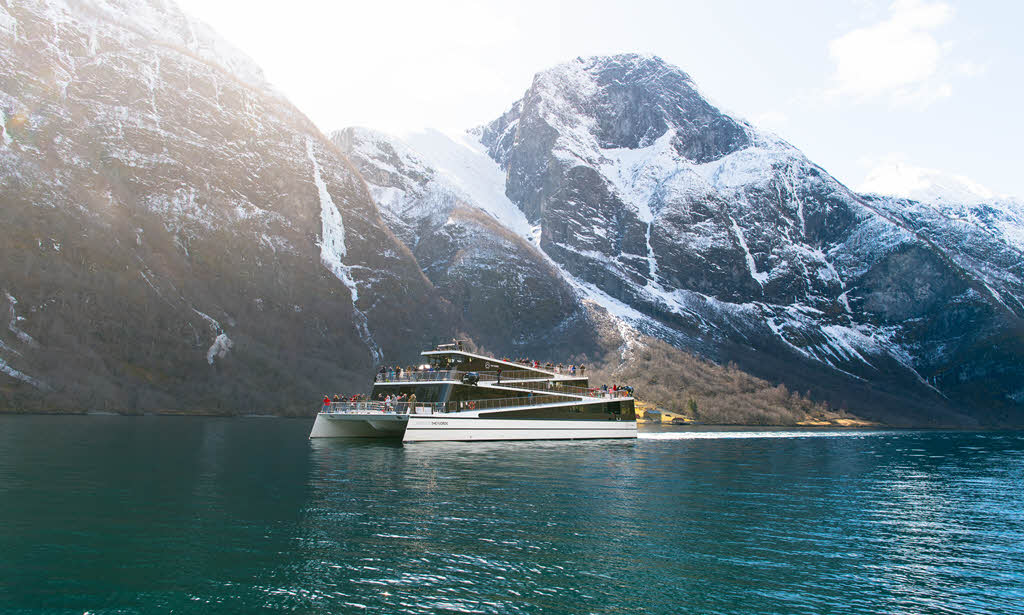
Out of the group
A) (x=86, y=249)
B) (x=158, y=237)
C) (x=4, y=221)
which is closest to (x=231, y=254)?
(x=158, y=237)

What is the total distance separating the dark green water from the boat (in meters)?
15.5

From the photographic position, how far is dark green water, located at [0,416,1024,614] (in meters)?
19.3

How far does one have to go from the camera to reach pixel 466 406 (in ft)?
224

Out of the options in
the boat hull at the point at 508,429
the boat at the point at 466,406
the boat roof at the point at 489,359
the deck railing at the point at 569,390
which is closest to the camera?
the boat hull at the point at 508,429

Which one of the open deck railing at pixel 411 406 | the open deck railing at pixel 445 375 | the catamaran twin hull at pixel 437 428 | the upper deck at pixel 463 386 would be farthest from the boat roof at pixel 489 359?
the catamaran twin hull at pixel 437 428

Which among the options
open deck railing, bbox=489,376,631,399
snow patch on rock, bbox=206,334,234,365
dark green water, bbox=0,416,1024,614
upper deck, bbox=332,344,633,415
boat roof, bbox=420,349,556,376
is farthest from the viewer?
snow patch on rock, bbox=206,334,234,365

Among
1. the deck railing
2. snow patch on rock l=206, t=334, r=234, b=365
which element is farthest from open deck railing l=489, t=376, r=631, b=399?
snow patch on rock l=206, t=334, r=234, b=365

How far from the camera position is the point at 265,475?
41219mm

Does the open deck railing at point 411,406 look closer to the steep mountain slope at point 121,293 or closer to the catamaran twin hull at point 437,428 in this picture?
the catamaran twin hull at point 437,428

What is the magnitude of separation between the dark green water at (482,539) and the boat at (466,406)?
1554 centimetres

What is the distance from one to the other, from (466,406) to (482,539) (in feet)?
140

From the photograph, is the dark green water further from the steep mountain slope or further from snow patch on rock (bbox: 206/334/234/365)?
snow patch on rock (bbox: 206/334/234/365)

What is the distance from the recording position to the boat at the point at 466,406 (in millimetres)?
64750

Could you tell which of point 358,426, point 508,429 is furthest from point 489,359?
point 358,426
